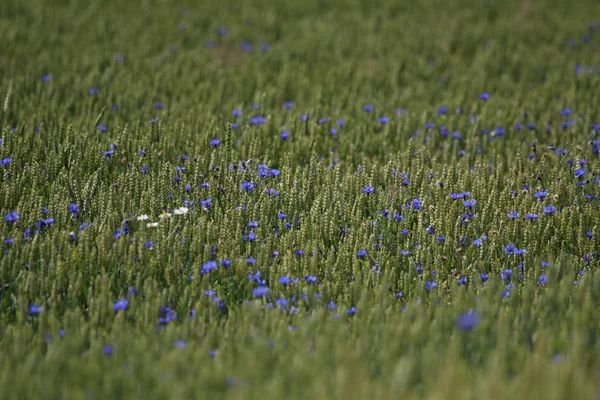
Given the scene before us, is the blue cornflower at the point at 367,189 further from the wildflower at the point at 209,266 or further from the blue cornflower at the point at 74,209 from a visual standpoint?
the blue cornflower at the point at 74,209

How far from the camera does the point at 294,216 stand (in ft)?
14.7

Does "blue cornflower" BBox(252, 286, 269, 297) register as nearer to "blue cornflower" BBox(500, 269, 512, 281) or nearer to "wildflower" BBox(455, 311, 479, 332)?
"wildflower" BBox(455, 311, 479, 332)

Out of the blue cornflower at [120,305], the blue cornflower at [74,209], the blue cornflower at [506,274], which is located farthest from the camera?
the blue cornflower at [74,209]

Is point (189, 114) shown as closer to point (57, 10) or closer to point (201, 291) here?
point (201, 291)

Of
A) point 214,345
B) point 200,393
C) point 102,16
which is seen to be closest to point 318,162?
point 214,345

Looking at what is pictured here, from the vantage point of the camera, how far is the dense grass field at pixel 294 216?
9.62 ft

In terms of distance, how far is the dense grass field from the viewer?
115 inches

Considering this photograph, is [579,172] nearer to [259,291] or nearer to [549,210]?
[549,210]

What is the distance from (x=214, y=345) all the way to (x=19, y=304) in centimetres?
100

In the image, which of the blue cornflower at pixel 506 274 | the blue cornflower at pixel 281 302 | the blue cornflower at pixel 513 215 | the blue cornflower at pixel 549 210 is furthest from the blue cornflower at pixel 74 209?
the blue cornflower at pixel 549 210

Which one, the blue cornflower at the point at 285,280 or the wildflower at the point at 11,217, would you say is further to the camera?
the wildflower at the point at 11,217

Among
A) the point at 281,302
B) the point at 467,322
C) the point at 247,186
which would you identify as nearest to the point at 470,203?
the point at 247,186

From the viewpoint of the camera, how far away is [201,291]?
11.6ft

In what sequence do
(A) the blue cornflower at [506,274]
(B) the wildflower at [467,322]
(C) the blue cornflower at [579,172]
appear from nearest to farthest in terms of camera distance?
(B) the wildflower at [467,322], (A) the blue cornflower at [506,274], (C) the blue cornflower at [579,172]
